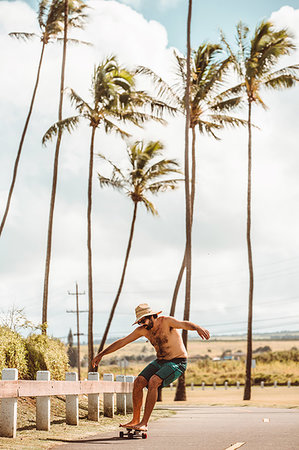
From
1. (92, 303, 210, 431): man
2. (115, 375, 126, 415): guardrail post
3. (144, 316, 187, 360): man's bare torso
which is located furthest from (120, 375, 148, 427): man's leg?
(115, 375, 126, 415): guardrail post

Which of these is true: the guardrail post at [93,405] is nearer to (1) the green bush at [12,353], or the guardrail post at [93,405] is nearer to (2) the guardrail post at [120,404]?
(1) the green bush at [12,353]

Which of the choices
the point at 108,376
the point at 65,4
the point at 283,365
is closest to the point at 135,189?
the point at 65,4

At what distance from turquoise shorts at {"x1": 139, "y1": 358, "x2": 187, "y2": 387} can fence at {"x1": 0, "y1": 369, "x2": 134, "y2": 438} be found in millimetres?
1378

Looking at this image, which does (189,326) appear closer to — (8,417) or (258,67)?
(8,417)

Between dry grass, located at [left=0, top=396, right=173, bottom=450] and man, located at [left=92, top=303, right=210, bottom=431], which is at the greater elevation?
man, located at [left=92, top=303, right=210, bottom=431]

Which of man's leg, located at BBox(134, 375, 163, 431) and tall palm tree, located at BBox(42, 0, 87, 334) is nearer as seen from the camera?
man's leg, located at BBox(134, 375, 163, 431)

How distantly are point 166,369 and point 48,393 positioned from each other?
1659 mm

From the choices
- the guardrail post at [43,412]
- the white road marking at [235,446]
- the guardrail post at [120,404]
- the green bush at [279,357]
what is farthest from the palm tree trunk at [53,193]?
the green bush at [279,357]

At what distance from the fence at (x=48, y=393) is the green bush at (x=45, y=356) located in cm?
169

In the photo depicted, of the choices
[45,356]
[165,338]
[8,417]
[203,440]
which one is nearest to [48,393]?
[8,417]

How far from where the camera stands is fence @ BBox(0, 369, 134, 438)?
343 inches

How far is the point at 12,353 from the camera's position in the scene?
45.2 ft

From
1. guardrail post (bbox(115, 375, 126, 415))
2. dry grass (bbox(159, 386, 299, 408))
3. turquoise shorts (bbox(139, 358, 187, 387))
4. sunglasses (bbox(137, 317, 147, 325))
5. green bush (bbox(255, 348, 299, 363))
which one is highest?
sunglasses (bbox(137, 317, 147, 325))

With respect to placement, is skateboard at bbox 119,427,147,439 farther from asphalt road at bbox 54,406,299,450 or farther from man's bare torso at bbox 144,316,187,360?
man's bare torso at bbox 144,316,187,360
